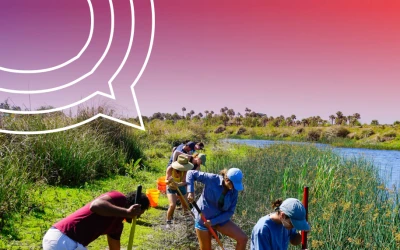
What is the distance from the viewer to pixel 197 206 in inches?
194

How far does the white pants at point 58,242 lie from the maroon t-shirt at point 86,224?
0.03 meters

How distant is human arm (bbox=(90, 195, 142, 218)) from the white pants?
1.11ft

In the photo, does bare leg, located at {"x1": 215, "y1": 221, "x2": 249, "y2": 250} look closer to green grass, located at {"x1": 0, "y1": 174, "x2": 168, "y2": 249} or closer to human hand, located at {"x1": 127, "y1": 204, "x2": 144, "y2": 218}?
human hand, located at {"x1": 127, "y1": 204, "x2": 144, "y2": 218}

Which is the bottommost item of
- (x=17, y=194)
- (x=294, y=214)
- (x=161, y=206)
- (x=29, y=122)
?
(x=161, y=206)

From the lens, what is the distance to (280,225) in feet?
11.3

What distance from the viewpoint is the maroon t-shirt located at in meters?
3.53

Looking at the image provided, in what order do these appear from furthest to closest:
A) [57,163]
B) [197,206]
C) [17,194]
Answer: [57,163], [17,194], [197,206]

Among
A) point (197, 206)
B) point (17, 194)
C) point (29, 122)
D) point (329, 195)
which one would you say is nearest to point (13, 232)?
point (17, 194)

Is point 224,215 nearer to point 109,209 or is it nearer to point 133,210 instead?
point 133,210

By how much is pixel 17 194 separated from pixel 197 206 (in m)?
3.70

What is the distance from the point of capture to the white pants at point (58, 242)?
3461 mm

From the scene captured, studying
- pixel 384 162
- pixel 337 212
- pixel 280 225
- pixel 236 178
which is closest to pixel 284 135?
pixel 384 162

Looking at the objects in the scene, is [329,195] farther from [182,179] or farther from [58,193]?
[58,193]

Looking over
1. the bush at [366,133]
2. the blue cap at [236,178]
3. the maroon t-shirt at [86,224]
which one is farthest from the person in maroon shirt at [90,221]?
the bush at [366,133]
